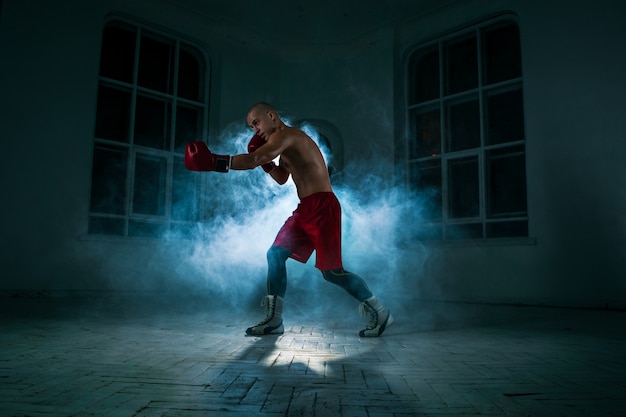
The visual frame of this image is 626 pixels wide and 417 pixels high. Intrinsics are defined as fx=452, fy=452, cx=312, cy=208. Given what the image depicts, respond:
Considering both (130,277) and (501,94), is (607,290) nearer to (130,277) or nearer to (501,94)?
(501,94)

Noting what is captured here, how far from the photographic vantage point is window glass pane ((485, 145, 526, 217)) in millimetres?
6266

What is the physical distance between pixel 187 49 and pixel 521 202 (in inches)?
230

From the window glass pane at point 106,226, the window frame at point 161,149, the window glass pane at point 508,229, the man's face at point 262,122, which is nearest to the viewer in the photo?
the man's face at point 262,122

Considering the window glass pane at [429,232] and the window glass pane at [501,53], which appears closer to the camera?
the window glass pane at [501,53]

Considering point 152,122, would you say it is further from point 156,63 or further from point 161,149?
point 156,63

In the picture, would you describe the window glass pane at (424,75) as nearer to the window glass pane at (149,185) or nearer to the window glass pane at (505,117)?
the window glass pane at (505,117)

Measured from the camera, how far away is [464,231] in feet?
21.8

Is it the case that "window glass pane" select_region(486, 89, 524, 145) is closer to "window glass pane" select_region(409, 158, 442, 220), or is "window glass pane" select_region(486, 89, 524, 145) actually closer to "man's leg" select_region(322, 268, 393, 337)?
"window glass pane" select_region(409, 158, 442, 220)

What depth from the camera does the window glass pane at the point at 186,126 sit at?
292 inches

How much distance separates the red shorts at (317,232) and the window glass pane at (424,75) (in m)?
4.73

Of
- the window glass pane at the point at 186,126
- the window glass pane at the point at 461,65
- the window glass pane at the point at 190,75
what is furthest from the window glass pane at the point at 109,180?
the window glass pane at the point at 461,65

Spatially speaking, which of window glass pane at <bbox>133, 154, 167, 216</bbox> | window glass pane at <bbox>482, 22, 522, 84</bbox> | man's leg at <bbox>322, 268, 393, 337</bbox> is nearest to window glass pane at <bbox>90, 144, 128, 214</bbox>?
window glass pane at <bbox>133, 154, 167, 216</bbox>

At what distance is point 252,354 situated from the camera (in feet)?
8.38

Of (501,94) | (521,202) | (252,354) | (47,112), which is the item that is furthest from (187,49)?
(252,354)
